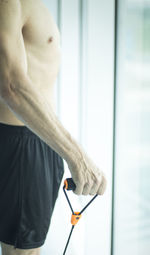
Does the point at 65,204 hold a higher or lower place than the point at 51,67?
lower

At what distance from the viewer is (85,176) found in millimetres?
699

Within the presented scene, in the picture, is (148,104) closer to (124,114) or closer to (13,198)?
(124,114)

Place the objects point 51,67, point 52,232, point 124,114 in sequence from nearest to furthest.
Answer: point 51,67
point 124,114
point 52,232

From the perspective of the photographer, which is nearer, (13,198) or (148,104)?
(13,198)

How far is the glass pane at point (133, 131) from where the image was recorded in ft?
3.65

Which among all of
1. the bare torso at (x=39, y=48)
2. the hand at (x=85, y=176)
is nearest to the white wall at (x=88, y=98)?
the bare torso at (x=39, y=48)

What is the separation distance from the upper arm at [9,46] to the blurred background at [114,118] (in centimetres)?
59

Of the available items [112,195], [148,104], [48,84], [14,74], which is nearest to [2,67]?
[14,74]

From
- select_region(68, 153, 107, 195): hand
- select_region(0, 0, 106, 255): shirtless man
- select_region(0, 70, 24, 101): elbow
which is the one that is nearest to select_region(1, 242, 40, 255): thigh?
select_region(0, 0, 106, 255): shirtless man

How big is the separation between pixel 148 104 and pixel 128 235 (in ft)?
2.18

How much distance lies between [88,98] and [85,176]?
2.30ft

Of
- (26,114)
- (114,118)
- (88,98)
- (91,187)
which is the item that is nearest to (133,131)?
(114,118)

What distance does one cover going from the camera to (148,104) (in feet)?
3.63

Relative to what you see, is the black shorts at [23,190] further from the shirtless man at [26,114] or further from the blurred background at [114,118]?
the blurred background at [114,118]
